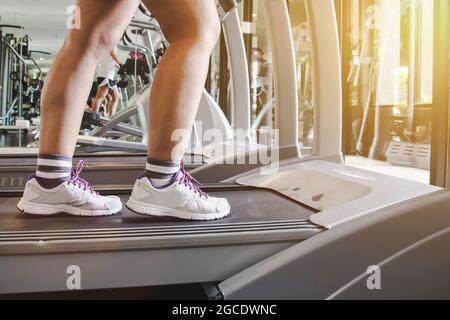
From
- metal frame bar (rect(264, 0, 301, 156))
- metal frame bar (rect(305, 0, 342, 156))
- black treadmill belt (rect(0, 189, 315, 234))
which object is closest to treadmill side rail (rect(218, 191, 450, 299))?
black treadmill belt (rect(0, 189, 315, 234))

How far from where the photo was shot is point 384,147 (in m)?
4.70

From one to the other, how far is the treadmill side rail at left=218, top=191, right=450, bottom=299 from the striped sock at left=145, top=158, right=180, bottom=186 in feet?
1.00

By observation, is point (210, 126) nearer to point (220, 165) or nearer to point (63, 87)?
point (220, 165)

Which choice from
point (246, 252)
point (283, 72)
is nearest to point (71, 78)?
point (246, 252)

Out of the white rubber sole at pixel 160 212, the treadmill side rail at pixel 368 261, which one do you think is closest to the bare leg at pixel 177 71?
the white rubber sole at pixel 160 212

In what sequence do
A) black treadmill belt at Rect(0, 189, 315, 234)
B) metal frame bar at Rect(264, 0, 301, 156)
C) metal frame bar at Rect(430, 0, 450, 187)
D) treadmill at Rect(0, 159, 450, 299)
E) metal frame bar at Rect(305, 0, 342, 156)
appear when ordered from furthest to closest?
metal frame bar at Rect(264, 0, 301, 156) → metal frame bar at Rect(305, 0, 342, 156) → metal frame bar at Rect(430, 0, 450, 187) → black treadmill belt at Rect(0, 189, 315, 234) → treadmill at Rect(0, 159, 450, 299)

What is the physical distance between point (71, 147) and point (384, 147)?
4038 mm

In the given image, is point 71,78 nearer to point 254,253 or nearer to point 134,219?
point 134,219

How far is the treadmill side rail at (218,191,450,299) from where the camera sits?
Answer: 1.04 m

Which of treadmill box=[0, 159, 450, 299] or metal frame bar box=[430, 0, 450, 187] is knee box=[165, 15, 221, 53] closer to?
treadmill box=[0, 159, 450, 299]

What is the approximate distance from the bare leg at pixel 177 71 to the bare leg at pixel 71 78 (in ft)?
0.44

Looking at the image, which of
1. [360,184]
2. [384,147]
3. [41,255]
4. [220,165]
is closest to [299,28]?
[384,147]

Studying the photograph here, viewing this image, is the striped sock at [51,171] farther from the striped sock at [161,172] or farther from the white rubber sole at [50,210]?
the striped sock at [161,172]

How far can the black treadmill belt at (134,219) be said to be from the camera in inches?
45.0
